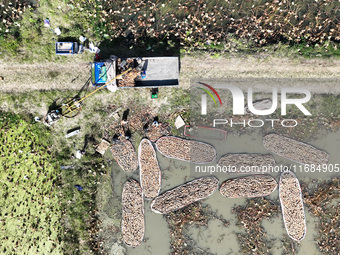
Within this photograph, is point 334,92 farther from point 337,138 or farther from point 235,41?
point 235,41

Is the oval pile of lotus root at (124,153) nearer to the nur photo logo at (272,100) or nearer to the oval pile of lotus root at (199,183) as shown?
the oval pile of lotus root at (199,183)

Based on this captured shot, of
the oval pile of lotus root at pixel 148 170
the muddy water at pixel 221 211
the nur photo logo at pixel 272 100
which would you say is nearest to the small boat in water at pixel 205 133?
the muddy water at pixel 221 211

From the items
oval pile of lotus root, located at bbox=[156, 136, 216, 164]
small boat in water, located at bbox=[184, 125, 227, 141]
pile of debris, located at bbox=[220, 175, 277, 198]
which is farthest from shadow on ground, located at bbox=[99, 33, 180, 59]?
pile of debris, located at bbox=[220, 175, 277, 198]

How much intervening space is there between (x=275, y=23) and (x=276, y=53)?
3.25 ft

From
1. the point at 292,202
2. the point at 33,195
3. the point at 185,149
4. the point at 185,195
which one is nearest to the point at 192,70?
the point at 185,149

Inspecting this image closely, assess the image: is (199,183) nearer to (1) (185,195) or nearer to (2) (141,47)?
(1) (185,195)

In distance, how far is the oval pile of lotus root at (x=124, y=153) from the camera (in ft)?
27.0

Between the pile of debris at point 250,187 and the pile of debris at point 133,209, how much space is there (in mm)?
2795

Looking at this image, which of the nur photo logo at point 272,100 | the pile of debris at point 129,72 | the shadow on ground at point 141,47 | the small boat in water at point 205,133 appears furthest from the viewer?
the small boat in water at point 205,133

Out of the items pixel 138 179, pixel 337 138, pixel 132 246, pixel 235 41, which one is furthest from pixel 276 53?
pixel 132 246

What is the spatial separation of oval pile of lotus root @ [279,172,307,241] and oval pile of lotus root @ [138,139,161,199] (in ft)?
13.6

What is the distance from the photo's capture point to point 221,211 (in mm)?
8266

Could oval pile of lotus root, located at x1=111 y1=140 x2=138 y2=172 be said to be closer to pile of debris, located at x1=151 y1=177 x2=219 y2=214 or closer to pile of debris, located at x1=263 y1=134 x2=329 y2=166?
pile of debris, located at x1=151 y1=177 x2=219 y2=214

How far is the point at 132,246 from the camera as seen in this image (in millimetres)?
8320
